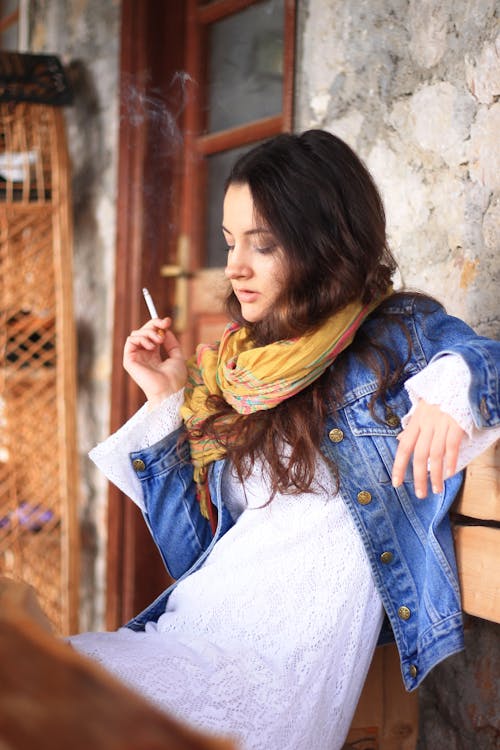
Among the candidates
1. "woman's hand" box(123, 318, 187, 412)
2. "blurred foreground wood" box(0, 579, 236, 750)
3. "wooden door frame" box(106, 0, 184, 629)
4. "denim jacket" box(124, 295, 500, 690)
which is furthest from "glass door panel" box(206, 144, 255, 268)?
"blurred foreground wood" box(0, 579, 236, 750)

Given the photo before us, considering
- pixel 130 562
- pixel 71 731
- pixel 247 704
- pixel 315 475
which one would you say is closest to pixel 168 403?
pixel 315 475

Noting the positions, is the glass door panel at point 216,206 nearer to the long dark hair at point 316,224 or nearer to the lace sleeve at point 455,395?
the long dark hair at point 316,224

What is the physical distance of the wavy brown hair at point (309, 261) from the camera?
128cm

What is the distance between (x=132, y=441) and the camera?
4.74 ft

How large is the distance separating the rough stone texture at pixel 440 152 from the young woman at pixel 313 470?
275 millimetres

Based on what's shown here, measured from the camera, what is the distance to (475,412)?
107 cm

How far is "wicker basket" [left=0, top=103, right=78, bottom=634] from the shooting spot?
275cm

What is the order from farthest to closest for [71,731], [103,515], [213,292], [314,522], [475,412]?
[103,515], [213,292], [314,522], [475,412], [71,731]

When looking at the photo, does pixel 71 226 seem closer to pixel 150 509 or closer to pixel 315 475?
pixel 150 509

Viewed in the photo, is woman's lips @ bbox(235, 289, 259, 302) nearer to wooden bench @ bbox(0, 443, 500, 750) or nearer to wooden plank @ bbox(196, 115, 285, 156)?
wooden bench @ bbox(0, 443, 500, 750)

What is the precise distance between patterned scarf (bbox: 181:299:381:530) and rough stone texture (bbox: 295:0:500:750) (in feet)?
1.24

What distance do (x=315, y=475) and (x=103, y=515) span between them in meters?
1.72

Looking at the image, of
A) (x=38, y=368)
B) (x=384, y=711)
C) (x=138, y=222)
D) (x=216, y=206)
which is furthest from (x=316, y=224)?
(x=38, y=368)

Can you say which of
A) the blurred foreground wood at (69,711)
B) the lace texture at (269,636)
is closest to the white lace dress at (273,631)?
the lace texture at (269,636)
